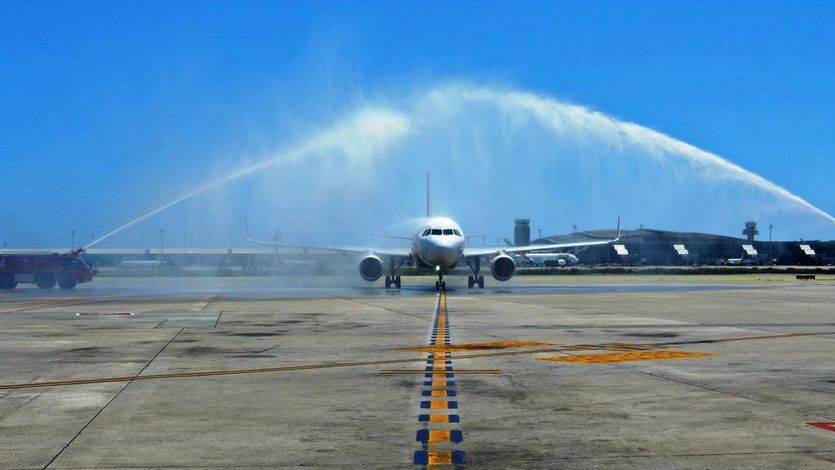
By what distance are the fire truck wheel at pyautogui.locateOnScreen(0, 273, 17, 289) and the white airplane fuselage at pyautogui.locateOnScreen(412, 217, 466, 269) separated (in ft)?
98.6

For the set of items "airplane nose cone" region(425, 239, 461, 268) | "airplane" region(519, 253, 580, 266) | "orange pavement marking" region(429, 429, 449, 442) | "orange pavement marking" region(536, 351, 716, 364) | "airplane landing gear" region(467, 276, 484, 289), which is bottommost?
"orange pavement marking" region(429, 429, 449, 442)

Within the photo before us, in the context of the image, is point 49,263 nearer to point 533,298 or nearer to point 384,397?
point 533,298

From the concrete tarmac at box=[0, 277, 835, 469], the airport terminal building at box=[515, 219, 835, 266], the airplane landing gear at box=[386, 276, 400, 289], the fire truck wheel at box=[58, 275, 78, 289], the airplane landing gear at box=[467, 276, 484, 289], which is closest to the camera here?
the concrete tarmac at box=[0, 277, 835, 469]

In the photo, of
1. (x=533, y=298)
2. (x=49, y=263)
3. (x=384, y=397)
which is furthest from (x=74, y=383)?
(x=49, y=263)

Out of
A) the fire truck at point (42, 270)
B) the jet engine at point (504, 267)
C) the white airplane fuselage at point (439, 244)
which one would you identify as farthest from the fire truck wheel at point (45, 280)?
the jet engine at point (504, 267)

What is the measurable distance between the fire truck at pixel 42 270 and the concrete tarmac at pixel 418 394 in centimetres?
3946

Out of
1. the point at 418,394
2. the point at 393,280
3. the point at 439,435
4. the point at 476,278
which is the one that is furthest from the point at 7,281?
the point at 439,435

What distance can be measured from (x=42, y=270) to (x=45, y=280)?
37.1 inches

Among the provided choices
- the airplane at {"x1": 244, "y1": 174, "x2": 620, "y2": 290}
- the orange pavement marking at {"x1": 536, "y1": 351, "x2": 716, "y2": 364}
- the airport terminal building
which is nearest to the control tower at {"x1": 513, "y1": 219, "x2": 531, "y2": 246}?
the airport terminal building

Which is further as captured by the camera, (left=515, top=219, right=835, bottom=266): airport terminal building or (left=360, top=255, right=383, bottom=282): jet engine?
(left=515, top=219, right=835, bottom=266): airport terminal building

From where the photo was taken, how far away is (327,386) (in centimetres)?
1565

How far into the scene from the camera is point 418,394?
1452 cm

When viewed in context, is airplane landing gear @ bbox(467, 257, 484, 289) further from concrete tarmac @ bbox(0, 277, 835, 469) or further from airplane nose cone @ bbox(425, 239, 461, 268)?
concrete tarmac @ bbox(0, 277, 835, 469)

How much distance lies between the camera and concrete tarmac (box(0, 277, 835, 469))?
10094 millimetres
